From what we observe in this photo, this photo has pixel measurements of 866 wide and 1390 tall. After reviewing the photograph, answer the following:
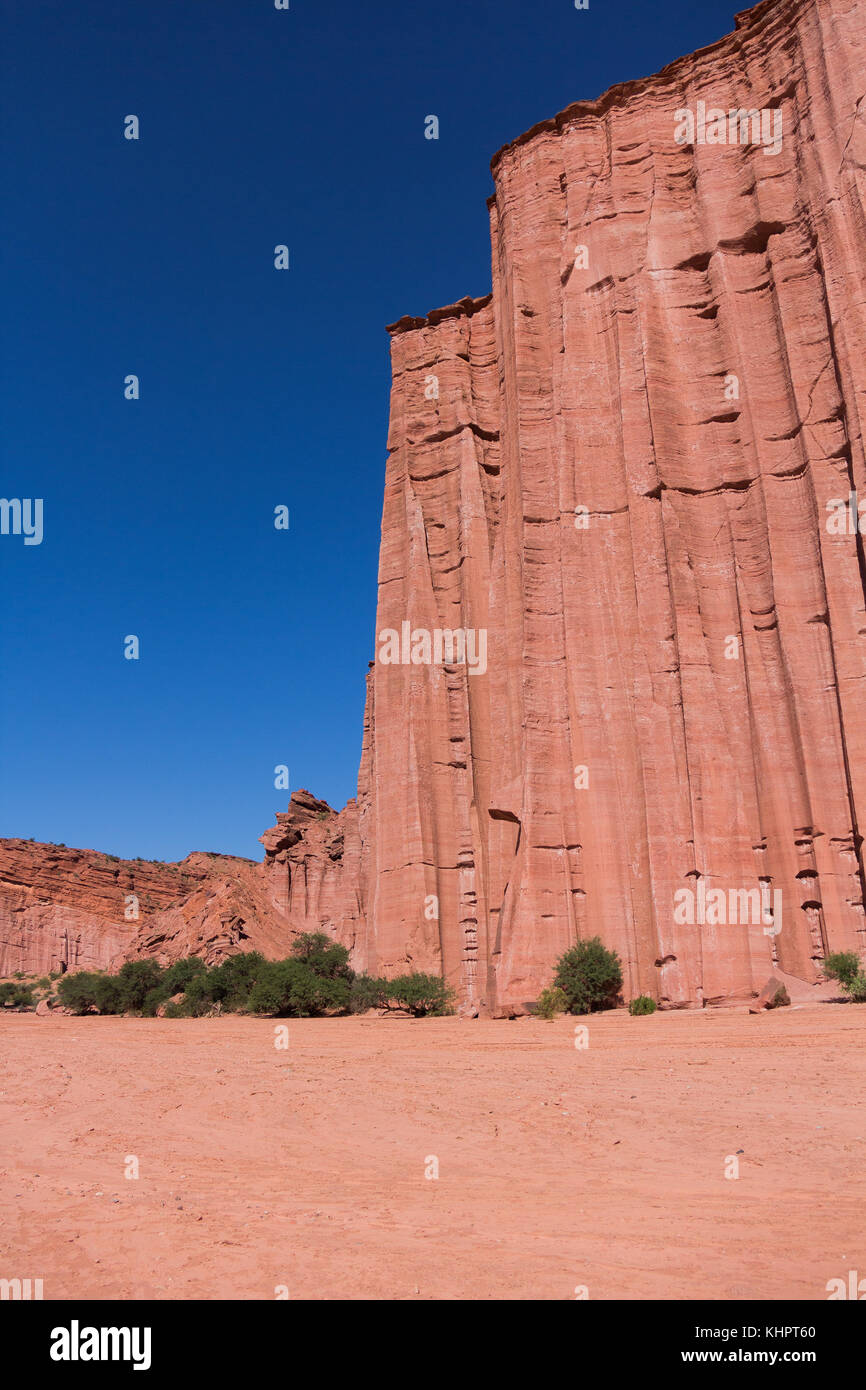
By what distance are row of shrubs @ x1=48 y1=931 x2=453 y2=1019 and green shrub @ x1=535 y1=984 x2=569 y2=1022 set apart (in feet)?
18.9

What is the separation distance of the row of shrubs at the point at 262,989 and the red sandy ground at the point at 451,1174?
13.4 meters

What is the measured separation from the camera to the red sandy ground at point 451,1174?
4.69 meters

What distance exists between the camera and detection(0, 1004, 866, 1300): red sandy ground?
4688 mm

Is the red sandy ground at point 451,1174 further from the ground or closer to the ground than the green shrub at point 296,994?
closer to the ground

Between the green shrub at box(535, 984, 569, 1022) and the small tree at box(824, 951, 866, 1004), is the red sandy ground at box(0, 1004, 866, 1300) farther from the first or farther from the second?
the green shrub at box(535, 984, 569, 1022)

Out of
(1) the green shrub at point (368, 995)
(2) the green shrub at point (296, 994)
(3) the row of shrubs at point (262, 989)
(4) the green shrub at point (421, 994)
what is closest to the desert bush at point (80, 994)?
(3) the row of shrubs at point (262, 989)

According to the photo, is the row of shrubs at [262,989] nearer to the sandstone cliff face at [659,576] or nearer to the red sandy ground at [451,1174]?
the sandstone cliff face at [659,576]

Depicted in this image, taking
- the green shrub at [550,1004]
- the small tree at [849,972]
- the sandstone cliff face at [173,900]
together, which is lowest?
the green shrub at [550,1004]

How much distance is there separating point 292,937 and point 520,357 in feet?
95.7

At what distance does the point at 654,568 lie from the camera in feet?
79.1
